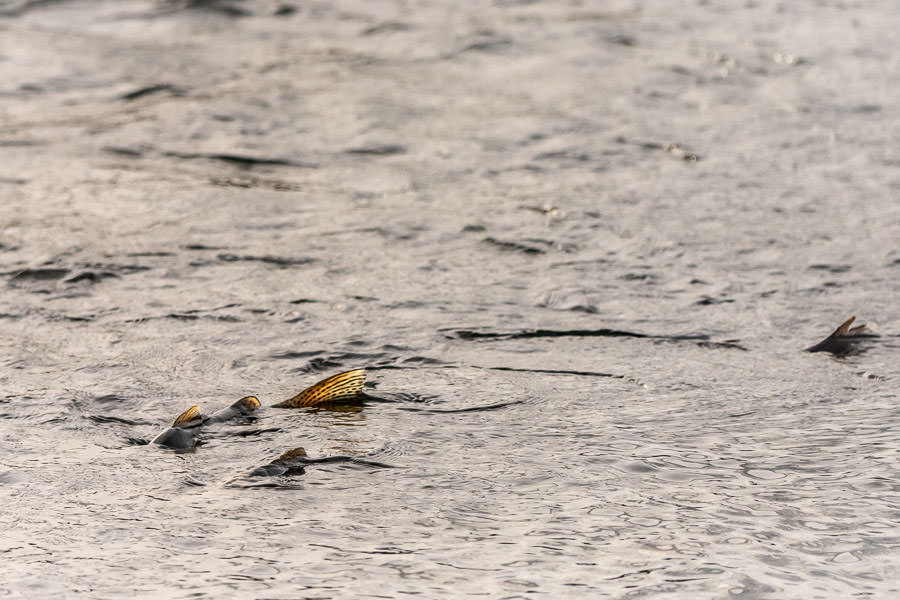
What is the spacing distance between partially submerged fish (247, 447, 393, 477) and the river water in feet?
0.12

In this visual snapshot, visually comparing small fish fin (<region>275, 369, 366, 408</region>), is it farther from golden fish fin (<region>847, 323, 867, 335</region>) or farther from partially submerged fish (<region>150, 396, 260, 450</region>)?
golden fish fin (<region>847, 323, 867, 335</region>)

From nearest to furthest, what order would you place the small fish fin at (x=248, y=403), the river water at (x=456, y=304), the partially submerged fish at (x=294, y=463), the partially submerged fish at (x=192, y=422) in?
1. the river water at (x=456, y=304)
2. the partially submerged fish at (x=294, y=463)
3. the partially submerged fish at (x=192, y=422)
4. the small fish fin at (x=248, y=403)

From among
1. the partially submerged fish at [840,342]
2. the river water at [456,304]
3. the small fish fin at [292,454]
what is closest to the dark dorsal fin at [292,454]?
the small fish fin at [292,454]

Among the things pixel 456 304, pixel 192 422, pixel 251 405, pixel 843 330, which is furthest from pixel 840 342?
pixel 192 422

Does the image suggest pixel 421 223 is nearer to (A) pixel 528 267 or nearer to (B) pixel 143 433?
(A) pixel 528 267

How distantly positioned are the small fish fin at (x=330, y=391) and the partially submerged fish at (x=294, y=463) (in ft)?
1.39

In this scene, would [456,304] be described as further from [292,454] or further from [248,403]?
[292,454]

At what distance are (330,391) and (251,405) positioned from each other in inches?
9.6

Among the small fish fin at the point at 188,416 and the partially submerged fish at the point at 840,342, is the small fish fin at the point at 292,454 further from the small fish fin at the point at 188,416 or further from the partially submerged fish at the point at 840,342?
the partially submerged fish at the point at 840,342

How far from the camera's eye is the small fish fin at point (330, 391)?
158 inches

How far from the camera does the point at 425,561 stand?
3.00 meters

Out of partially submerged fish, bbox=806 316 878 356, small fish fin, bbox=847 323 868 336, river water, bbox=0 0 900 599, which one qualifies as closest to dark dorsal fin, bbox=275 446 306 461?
river water, bbox=0 0 900 599

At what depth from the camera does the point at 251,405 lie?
155 inches

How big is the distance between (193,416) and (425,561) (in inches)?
42.6
